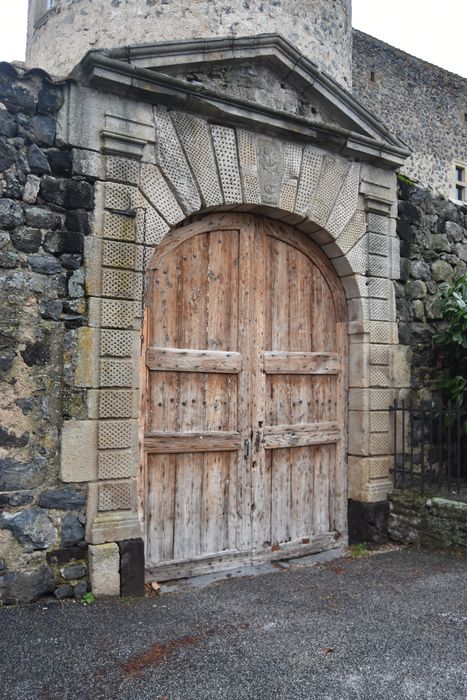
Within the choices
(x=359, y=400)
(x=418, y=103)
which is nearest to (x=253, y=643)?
(x=359, y=400)

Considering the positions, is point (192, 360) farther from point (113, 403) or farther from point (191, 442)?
point (113, 403)

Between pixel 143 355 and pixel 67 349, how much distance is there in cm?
62

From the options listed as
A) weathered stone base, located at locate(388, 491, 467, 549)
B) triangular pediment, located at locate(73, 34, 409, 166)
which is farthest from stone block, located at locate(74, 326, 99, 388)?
weathered stone base, located at locate(388, 491, 467, 549)

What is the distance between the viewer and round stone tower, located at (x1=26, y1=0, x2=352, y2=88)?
582 cm

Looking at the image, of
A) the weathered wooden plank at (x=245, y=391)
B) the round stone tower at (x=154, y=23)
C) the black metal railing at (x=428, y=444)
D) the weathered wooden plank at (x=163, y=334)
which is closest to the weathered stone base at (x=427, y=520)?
the black metal railing at (x=428, y=444)

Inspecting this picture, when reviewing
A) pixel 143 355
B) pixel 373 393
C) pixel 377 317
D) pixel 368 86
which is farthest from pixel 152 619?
pixel 368 86

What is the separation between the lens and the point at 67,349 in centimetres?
384

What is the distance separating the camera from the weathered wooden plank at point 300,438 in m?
4.85

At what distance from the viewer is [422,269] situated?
5.73 meters

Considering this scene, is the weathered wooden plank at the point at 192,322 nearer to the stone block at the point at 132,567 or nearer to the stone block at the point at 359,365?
the stone block at the point at 132,567

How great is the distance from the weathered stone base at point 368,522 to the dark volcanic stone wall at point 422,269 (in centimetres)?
123

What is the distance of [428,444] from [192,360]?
2.64 meters

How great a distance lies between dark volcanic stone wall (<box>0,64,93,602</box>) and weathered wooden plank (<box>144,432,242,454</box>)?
66 centimetres

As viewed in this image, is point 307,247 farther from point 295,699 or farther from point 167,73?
point 295,699
